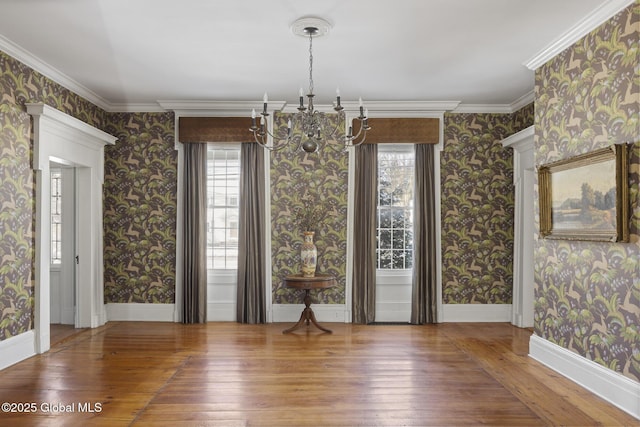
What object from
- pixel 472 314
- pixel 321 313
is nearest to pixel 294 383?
pixel 321 313

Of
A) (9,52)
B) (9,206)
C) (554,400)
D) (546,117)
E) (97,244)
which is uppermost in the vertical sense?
(9,52)

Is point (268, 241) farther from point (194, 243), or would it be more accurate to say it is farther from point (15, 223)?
point (15, 223)

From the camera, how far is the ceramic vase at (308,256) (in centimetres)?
584

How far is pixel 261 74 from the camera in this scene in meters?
5.12

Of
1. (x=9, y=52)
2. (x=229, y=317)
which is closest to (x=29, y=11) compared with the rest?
(x=9, y=52)

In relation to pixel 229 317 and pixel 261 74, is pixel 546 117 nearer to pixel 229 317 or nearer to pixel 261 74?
pixel 261 74

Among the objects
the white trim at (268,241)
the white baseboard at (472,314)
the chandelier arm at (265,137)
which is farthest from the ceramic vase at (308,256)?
the white baseboard at (472,314)

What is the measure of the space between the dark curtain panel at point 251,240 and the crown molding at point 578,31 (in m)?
3.50

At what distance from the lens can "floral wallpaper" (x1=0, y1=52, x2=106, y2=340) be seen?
4.25 m

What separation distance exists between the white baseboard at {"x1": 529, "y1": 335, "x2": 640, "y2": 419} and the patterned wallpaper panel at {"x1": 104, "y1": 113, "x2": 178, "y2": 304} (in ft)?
15.0

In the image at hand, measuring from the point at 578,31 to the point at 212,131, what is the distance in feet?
14.3

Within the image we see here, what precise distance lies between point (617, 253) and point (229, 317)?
4650 millimetres

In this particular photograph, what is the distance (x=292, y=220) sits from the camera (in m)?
6.36

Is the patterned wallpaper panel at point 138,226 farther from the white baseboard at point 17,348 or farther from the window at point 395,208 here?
the window at point 395,208
